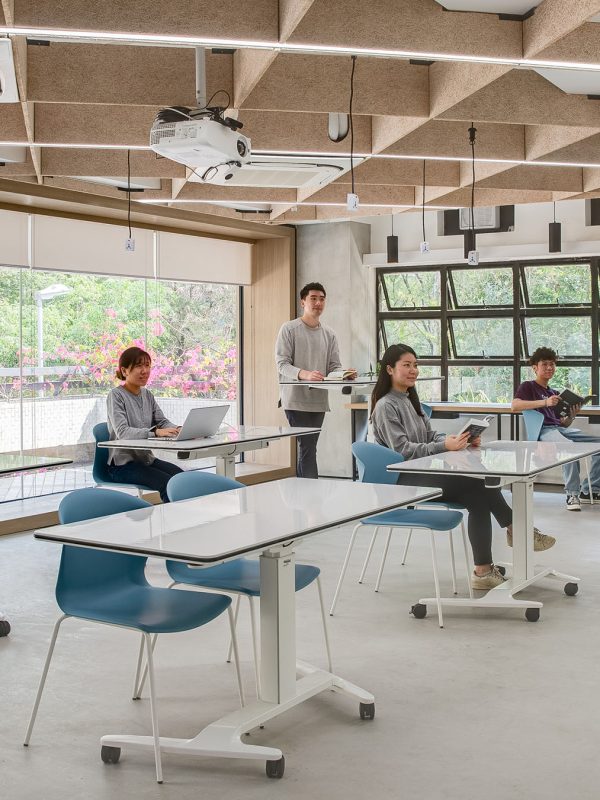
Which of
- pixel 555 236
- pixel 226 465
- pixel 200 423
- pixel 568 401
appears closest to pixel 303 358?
pixel 226 465

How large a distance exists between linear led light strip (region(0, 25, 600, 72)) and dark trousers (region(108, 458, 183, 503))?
125 inches

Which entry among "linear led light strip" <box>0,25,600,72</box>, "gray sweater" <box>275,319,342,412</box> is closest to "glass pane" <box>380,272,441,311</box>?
"gray sweater" <box>275,319,342,412</box>

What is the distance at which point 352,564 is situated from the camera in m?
6.13

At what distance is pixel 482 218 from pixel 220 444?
17.4ft

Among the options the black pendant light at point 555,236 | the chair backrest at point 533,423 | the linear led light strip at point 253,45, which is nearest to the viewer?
the linear led light strip at point 253,45

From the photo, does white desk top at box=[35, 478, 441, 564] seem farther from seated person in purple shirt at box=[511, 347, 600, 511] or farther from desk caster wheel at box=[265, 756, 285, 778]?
seated person in purple shirt at box=[511, 347, 600, 511]

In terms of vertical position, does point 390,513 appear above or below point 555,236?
below

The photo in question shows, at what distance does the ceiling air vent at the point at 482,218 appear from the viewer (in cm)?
962

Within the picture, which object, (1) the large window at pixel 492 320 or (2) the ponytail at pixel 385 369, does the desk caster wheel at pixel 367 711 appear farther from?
(1) the large window at pixel 492 320

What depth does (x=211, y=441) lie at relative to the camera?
221 inches

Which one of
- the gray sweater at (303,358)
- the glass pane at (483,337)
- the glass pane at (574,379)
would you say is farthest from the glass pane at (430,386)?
the gray sweater at (303,358)

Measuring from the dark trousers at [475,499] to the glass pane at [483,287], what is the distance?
16.7 ft

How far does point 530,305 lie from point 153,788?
7906 millimetres

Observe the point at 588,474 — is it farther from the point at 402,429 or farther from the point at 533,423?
the point at 402,429
